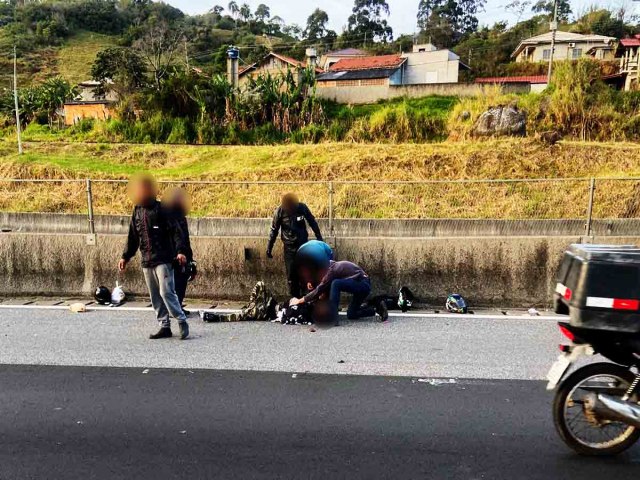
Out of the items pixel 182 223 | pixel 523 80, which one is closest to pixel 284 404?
pixel 182 223

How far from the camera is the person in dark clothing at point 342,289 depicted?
277 inches

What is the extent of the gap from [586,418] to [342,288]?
12.2ft

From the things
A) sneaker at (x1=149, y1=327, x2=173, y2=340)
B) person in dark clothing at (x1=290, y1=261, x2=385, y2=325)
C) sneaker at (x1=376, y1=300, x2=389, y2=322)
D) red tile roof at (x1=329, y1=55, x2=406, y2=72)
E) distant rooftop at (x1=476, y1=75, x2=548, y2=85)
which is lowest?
sneaker at (x1=149, y1=327, x2=173, y2=340)

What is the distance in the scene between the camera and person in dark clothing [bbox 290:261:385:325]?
7031 mm

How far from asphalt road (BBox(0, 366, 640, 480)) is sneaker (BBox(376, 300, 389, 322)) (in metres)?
2.00

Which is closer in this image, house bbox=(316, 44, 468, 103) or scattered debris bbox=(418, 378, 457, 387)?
scattered debris bbox=(418, 378, 457, 387)

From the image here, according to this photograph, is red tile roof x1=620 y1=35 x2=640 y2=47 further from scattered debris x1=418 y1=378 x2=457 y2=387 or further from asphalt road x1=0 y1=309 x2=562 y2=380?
scattered debris x1=418 y1=378 x2=457 y2=387

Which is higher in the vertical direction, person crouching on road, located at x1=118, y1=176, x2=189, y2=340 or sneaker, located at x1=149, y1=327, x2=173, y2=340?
person crouching on road, located at x1=118, y1=176, x2=189, y2=340

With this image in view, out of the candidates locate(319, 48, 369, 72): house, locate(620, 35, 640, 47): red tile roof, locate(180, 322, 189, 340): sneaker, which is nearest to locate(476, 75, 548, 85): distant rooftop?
locate(620, 35, 640, 47): red tile roof

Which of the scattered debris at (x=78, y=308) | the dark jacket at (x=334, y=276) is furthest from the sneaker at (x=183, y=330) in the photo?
the scattered debris at (x=78, y=308)

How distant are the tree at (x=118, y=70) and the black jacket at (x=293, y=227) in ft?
126

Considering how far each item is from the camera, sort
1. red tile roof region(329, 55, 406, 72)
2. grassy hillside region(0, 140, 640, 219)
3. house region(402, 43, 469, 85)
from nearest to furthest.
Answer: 1. grassy hillside region(0, 140, 640, 219)
2. red tile roof region(329, 55, 406, 72)
3. house region(402, 43, 469, 85)

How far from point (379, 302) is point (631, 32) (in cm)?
6639

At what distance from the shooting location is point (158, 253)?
6465 mm
